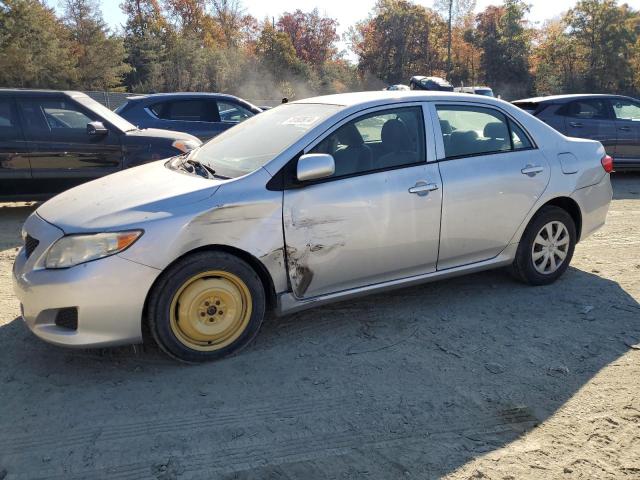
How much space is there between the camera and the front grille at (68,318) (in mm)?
3292

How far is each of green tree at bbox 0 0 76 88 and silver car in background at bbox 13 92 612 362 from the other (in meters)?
36.5

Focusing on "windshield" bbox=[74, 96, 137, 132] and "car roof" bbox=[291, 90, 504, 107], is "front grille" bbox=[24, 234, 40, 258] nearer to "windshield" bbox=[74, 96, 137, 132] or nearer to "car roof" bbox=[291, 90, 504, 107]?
"car roof" bbox=[291, 90, 504, 107]

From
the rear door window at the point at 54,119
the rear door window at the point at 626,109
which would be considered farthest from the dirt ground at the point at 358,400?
the rear door window at the point at 626,109

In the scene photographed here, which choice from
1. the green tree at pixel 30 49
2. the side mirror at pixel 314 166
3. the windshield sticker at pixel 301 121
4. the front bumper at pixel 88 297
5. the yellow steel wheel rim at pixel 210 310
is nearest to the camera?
the front bumper at pixel 88 297

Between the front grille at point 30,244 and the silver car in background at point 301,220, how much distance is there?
0.01 metres

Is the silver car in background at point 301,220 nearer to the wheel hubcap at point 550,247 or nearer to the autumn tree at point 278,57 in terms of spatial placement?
the wheel hubcap at point 550,247

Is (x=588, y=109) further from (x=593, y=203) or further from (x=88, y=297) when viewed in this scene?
(x=88, y=297)

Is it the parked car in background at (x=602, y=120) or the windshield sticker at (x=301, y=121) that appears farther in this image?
the parked car in background at (x=602, y=120)

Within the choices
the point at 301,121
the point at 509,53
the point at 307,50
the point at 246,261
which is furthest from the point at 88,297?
the point at 307,50

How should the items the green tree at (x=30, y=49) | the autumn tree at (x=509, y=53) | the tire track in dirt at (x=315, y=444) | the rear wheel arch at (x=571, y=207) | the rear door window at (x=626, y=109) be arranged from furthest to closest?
the autumn tree at (x=509, y=53) < the green tree at (x=30, y=49) < the rear door window at (x=626, y=109) < the rear wheel arch at (x=571, y=207) < the tire track in dirt at (x=315, y=444)

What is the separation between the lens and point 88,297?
3.24 metres

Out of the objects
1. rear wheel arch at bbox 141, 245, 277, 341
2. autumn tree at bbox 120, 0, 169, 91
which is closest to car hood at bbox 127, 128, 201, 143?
rear wheel arch at bbox 141, 245, 277, 341

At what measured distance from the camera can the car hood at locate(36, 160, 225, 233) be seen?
11.1 ft

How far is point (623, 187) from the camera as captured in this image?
32.5 feet
